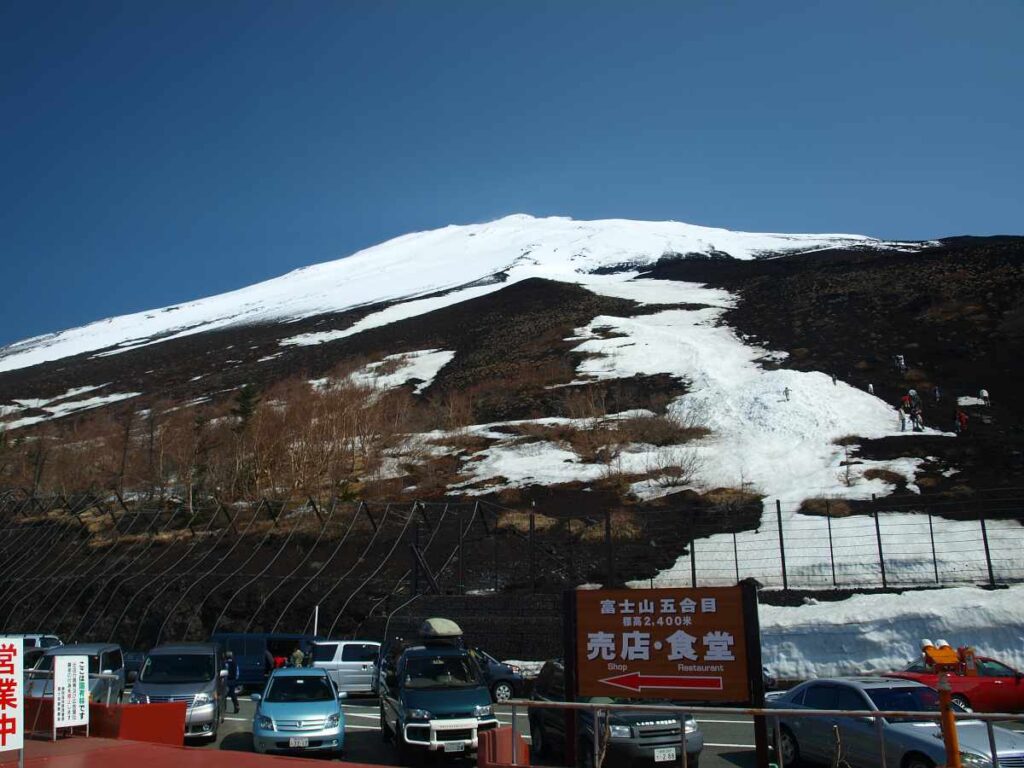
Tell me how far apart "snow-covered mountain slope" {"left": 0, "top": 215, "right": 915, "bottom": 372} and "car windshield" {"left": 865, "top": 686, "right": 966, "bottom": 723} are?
9833cm

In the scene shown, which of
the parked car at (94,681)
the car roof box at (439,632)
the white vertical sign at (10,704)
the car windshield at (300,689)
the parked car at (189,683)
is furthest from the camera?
the car roof box at (439,632)

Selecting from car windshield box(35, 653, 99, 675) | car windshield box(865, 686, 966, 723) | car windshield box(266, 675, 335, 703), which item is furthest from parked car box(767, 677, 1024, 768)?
car windshield box(35, 653, 99, 675)

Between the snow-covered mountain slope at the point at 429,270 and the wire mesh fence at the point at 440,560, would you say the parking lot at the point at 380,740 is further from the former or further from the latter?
the snow-covered mountain slope at the point at 429,270

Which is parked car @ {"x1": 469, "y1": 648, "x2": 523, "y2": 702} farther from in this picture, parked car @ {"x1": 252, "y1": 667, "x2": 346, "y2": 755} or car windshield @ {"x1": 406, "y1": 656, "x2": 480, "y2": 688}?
parked car @ {"x1": 252, "y1": 667, "x2": 346, "y2": 755}

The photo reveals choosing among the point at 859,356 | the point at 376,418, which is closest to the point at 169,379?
the point at 376,418

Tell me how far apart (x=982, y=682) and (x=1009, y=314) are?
153 feet

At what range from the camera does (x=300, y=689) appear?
14.1 m

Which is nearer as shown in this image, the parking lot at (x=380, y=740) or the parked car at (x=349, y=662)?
the parking lot at (x=380, y=740)

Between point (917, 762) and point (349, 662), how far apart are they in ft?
49.8

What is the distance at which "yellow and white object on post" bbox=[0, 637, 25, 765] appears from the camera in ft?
31.6

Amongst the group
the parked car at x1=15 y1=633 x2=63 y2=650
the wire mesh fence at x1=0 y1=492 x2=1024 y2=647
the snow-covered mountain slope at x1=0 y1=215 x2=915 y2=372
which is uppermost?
the snow-covered mountain slope at x1=0 y1=215 x2=915 y2=372

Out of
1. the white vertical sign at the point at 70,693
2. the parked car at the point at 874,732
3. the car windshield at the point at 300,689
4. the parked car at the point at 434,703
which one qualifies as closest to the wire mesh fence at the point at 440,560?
the parked car at the point at 434,703

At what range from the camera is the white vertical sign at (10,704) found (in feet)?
31.6

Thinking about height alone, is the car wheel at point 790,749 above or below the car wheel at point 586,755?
below
